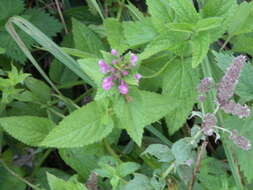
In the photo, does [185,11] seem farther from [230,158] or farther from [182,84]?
[230,158]

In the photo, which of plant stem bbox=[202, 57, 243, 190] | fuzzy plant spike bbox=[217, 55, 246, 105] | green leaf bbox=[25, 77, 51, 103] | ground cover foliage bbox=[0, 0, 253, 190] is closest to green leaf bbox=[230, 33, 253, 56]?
ground cover foliage bbox=[0, 0, 253, 190]

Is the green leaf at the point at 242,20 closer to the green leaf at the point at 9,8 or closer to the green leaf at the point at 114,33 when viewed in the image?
the green leaf at the point at 114,33

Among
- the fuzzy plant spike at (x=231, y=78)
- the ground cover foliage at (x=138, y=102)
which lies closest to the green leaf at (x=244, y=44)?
the ground cover foliage at (x=138, y=102)

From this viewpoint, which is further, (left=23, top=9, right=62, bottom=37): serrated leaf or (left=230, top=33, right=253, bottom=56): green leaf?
(left=23, top=9, right=62, bottom=37): serrated leaf

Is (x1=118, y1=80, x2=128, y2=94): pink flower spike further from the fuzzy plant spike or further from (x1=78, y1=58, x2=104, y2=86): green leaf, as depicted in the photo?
the fuzzy plant spike

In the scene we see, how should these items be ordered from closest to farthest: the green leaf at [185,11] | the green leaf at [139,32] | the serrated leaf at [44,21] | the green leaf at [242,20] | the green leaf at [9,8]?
the green leaf at [185,11], the green leaf at [139,32], the green leaf at [242,20], the green leaf at [9,8], the serrated leaf at [44,21]

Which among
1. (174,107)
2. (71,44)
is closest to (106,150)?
(174,107)
